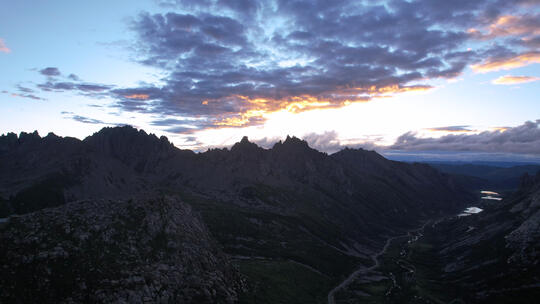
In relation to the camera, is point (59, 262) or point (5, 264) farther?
point (59, 262)

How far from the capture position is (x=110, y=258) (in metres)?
72.9

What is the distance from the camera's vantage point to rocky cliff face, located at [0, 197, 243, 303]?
6144 centimetres

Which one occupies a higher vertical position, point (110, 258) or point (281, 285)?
point (110, 258)

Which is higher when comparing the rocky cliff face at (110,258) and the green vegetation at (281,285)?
the rocky cliff face at (110,258)

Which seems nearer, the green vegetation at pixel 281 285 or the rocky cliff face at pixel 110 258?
the rocky cliff face at pixel 110 258

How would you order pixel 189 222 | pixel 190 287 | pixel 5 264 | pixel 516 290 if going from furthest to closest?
pixel 516 290 < pixel 189 222 < pixel 190 287 < pixel 5 264

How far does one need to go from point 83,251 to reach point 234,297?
4255cm

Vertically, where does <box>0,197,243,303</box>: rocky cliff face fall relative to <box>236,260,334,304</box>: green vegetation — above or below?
above

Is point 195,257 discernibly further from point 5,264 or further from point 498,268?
point 498,268

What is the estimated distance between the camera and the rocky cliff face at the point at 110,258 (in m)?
61.4

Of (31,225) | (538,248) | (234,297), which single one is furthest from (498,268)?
(31,225)

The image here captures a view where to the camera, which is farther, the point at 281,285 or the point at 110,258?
the point at 281,285

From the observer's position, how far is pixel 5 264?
60.9 m

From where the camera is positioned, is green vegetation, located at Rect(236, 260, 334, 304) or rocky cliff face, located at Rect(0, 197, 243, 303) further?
green vegetation, located at Rect(236, 260, 334, 304)
